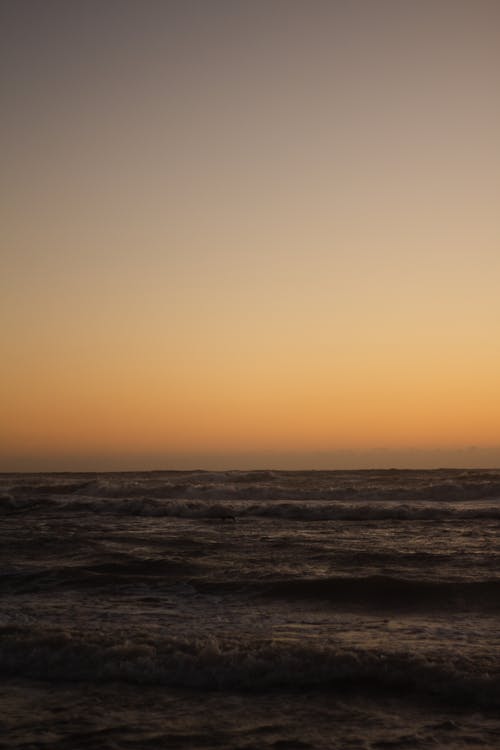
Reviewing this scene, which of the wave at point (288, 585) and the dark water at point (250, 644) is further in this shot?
the wave at point (288, 585)

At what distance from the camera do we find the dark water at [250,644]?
484 centimetres

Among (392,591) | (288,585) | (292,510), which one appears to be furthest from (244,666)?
(292,510)

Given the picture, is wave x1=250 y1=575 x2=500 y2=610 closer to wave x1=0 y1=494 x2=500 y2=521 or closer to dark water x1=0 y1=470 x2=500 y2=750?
dark water x1=0 y1=470 x2=500 y2=750

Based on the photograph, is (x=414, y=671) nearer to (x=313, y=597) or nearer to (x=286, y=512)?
(x=313, y=597)

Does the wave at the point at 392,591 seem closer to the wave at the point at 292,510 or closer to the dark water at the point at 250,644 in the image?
the dark water at the point at 250,644

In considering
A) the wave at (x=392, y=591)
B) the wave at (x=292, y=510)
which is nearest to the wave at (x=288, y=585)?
the wave at (x=392, y=591)

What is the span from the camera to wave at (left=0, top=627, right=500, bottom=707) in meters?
5.56

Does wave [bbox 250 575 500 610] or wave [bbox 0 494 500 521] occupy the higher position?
wave [bbox 250 575 500 610]

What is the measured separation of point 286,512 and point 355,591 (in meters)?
14.5

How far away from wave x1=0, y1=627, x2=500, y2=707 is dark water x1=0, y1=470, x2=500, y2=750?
17 mm

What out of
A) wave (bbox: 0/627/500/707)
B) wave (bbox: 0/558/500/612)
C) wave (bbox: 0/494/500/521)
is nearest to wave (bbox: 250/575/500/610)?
wave (bbox: 0/558/500/612)

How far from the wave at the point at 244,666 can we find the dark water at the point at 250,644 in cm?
2

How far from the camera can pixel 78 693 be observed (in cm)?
561

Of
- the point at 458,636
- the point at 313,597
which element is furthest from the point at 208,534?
the point at 458,636
